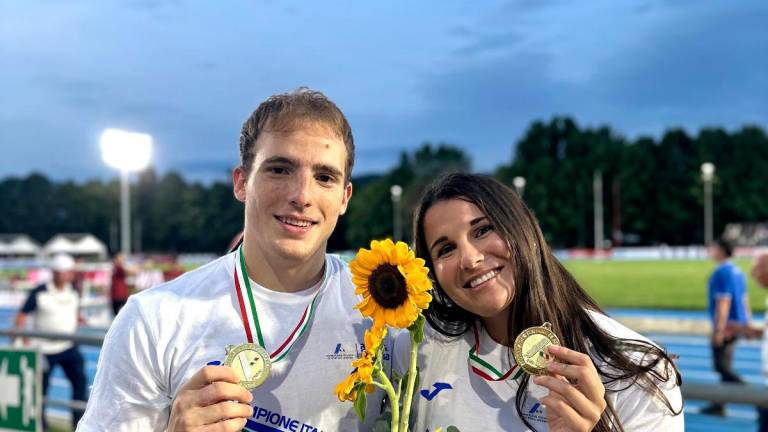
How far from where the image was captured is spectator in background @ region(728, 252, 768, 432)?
5.54 meters

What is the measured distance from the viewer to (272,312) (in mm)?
2172

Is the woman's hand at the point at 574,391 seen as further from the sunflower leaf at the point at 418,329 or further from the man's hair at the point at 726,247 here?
the man's hair at the point at 726,247

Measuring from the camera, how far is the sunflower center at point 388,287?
5.41 ft

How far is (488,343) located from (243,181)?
94 centimetres

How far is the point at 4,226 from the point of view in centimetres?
9706

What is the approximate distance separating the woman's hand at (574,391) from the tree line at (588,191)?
50.9m

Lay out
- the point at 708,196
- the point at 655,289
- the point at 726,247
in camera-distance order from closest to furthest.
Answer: the point at 726,247
the point at 655,289
the point at 708,196

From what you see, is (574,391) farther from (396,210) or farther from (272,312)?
(396,210)

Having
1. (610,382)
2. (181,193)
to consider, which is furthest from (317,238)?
(181,193)

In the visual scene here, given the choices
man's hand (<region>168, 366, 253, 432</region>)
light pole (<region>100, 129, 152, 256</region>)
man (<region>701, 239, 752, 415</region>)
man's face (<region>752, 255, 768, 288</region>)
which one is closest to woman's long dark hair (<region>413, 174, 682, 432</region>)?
man's hand (<region>168, 366, 253, 432</region>)

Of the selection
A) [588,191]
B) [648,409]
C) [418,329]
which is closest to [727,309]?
[648,409]

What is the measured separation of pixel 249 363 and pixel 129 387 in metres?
0.44

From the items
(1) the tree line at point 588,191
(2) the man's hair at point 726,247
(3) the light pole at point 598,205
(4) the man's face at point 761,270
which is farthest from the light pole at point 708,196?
(4) the man's face at point 761,270

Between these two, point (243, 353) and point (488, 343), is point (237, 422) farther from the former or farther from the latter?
point (488, 343)
